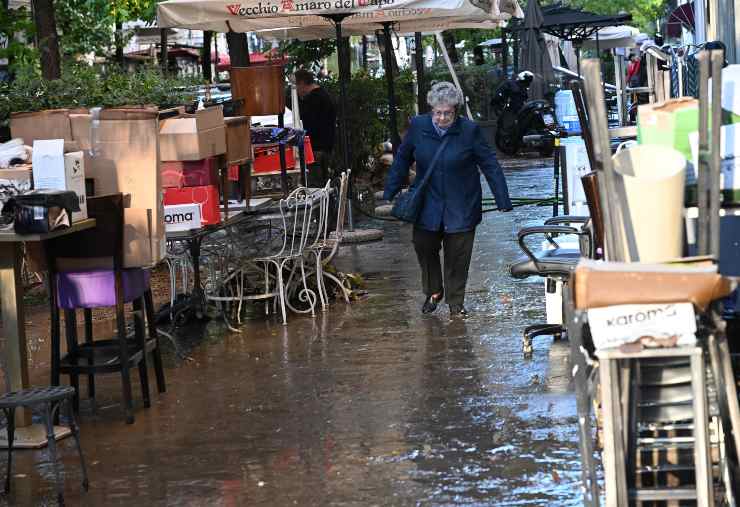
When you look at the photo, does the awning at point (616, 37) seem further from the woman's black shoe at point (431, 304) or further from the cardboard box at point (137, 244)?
the cardboard box at point (137, 244)

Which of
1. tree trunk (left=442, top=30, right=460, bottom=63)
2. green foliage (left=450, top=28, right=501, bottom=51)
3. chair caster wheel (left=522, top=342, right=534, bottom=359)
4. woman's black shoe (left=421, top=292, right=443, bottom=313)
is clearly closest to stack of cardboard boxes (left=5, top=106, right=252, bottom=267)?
woman's black shoe (left=421, top=292, right=443, bottom=313)

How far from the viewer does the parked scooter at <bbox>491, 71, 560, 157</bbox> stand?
23.3m

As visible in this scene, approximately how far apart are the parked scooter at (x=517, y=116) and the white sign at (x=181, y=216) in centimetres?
1497

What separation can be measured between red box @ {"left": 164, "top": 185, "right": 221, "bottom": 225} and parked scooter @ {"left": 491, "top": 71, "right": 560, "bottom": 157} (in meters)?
14.7

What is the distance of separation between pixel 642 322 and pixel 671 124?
2.77 feet

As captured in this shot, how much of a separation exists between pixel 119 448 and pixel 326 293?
393 cm

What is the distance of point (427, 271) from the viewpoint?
384 inches

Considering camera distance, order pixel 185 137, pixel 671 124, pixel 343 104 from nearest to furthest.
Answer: pixel 671 124, pixel 185 137, pixel 343 104

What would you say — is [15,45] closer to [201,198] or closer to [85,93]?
[85,93]

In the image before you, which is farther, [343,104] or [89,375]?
[343,104]

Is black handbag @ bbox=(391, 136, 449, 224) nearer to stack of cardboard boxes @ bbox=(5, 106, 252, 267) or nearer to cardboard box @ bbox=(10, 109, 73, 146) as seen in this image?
stack of cardboard boxes @ bbox=(5, 106, 252, 267)

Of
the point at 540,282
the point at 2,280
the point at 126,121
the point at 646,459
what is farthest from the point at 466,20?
the point at 646,459

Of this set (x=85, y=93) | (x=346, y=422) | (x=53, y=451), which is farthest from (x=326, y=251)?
(x=53, y=451)

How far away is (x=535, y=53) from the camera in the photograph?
80.7 feet
